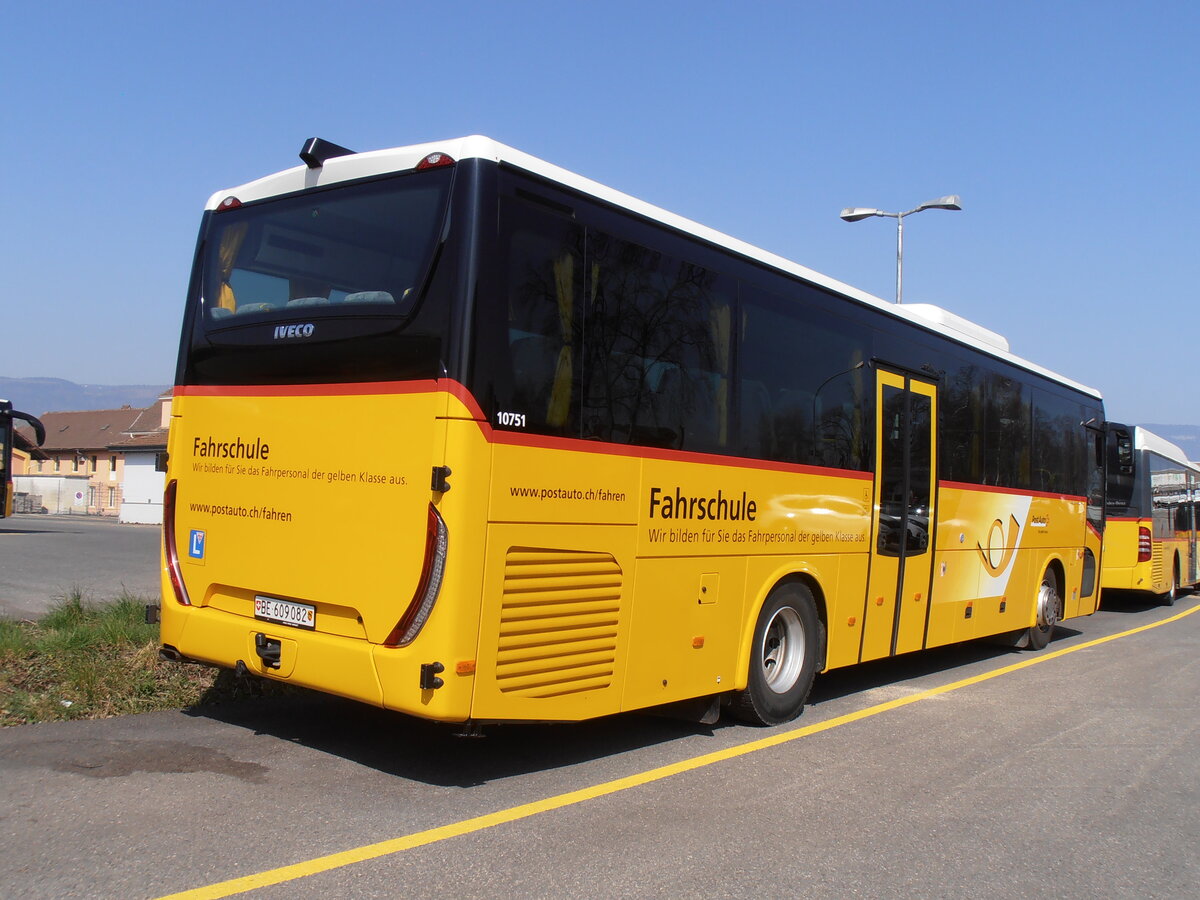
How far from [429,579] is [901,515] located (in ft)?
17.4

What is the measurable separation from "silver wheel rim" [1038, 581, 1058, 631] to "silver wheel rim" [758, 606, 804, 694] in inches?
235

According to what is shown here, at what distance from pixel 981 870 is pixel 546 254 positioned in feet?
12.3

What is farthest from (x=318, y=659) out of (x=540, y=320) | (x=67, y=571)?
(x=67, y=571)

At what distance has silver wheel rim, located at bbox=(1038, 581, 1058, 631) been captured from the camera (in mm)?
12734

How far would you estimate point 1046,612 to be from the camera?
12875mm

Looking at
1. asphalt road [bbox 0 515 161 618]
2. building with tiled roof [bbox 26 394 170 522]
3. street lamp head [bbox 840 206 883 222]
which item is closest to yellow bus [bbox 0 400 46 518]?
asphalt road [bbox 0 515 161 618]

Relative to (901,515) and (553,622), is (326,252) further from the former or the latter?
(901,515)

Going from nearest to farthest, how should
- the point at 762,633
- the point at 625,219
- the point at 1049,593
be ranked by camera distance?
the point at 625,219, the point at 762,633, the point at 1049,593

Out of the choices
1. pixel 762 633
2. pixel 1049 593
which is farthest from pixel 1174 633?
pixel 762 633

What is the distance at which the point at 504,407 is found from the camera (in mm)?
5410

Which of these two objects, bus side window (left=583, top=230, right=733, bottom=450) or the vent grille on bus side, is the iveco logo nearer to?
bus side window (left=583, top=230, right=733, bottom=450)

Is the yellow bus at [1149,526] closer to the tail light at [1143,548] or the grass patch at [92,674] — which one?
the tail light at [1143,548]

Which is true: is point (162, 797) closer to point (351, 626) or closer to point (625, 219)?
point (351, 626)

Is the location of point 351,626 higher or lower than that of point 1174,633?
higher
